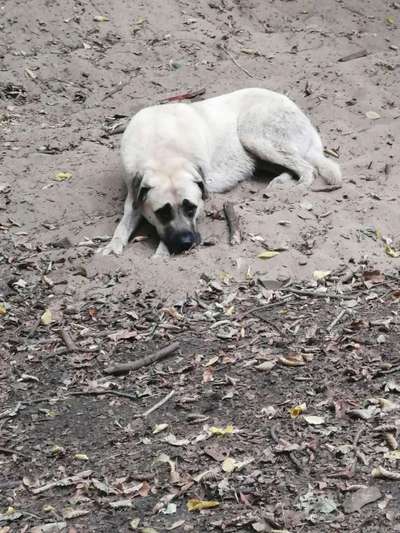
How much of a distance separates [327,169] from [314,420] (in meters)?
3.39

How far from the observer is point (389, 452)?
13.6 feet

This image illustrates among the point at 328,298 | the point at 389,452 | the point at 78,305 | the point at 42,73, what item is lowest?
the point at 42,73

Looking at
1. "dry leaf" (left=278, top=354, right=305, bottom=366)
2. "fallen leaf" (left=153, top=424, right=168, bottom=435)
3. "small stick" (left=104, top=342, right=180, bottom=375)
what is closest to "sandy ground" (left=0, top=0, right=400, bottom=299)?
"small stick" (left=104, top=342, right=180, bottom=375)

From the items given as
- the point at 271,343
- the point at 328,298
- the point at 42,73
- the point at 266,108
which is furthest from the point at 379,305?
the point at 42,73

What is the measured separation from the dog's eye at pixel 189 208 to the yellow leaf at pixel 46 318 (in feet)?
4.81

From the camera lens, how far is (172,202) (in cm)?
671

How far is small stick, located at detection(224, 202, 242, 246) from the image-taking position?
6371 mm

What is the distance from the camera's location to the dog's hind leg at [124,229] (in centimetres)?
661

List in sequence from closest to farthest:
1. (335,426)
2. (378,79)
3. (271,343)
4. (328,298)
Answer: (335,426)
(271,343)
(328,298)
(378,79)

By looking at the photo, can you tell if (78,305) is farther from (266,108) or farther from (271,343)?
(266,108)

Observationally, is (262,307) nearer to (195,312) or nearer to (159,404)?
(195,312)

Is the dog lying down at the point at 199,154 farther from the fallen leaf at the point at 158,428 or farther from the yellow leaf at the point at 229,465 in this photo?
the yellow leaf at the point at 229,465

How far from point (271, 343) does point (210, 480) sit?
4.19 ft

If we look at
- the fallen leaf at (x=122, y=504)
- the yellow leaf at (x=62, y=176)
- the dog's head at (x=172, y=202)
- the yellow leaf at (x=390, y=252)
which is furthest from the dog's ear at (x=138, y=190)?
the fallen leaf at (x=122, y=504)
